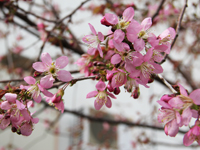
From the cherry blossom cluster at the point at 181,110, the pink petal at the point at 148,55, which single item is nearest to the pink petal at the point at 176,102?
the cherry blossom cluster at the point at 181,110

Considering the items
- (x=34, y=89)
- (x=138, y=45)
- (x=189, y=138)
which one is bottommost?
(x=189, y=138)

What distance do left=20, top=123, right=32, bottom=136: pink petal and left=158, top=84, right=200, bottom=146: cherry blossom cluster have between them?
37 cm

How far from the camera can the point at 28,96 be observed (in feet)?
1.61

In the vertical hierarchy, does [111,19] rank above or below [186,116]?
above

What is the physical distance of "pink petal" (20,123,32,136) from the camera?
1.57 feet

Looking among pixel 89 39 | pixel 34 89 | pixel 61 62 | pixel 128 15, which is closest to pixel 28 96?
pixel 34 89

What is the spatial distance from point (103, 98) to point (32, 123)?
0.23 meters

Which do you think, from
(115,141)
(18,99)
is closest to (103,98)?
(18,99)

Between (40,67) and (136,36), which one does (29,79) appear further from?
(136,36)

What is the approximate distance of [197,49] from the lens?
2.01 m

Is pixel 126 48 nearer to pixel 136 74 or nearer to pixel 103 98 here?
pixel 136 74

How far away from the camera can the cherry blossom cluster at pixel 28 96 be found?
46cm

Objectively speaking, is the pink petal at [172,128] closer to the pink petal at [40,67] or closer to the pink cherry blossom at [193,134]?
the pink cherry blossom at [193,134]

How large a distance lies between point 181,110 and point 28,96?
0.41 meters
